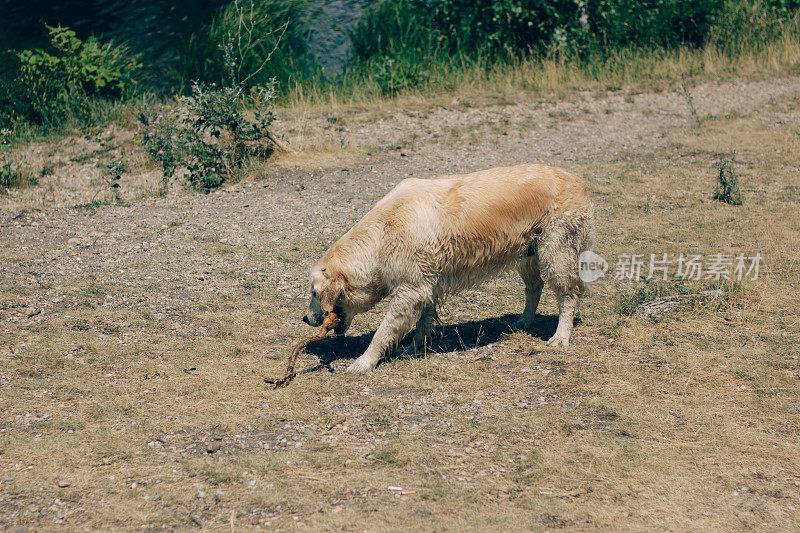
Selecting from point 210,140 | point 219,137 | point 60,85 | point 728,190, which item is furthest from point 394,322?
point 60,85

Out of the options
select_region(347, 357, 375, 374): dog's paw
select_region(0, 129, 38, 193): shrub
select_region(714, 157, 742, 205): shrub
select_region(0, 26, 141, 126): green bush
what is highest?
select_region(0, 26, 141, 126): green bush

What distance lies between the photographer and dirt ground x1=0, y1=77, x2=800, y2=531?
443cm

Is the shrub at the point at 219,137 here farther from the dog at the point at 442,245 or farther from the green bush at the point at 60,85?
the dog at the point at 442,245

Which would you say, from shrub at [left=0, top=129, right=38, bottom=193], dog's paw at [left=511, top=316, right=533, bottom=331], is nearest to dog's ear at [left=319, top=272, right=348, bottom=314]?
dog's paw at [left=511, top=316, right=533, bottom=331]

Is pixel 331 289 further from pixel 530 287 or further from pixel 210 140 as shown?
pixel 210 140

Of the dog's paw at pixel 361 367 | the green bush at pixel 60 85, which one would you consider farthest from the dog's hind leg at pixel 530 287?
the green bush at pixel 60 85

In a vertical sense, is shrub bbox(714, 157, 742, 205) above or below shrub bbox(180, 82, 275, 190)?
below

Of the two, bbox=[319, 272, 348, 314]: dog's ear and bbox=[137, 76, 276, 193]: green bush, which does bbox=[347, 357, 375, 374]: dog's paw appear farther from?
bbox=[137, 76, 276, 193]: green bush

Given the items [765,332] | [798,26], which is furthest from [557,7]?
[765,332]

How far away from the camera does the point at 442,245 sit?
608 centimetres

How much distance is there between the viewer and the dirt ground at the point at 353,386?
4.43 m

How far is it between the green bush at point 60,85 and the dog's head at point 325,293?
31.5 feet

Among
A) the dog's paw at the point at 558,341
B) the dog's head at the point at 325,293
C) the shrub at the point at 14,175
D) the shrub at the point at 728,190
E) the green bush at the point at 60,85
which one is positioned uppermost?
the green bush at the point at 60,85

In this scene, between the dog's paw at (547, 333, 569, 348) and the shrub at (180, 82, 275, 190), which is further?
the shrub at (180, 82, 275, 190)
